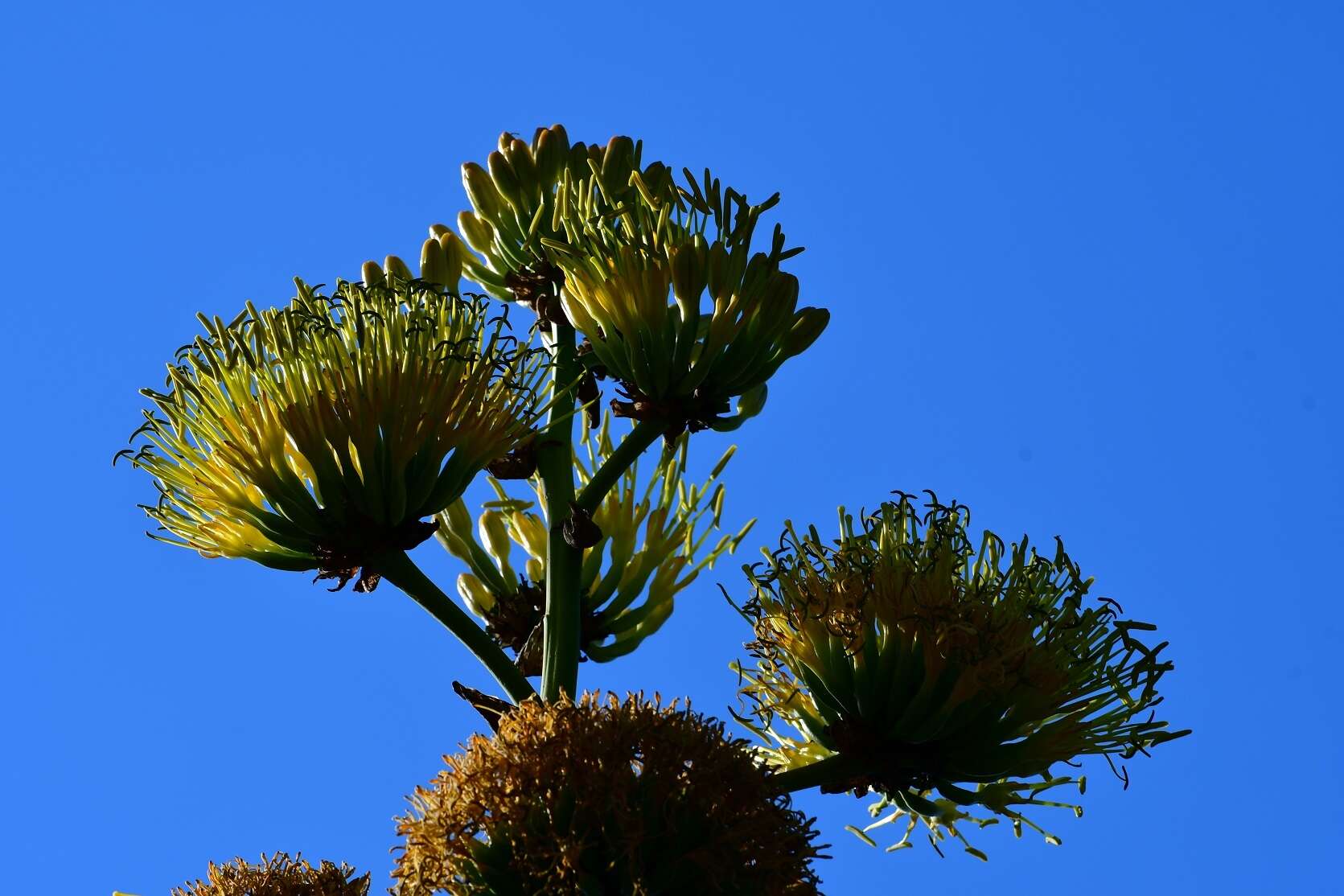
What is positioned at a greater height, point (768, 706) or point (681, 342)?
point (681, 342)

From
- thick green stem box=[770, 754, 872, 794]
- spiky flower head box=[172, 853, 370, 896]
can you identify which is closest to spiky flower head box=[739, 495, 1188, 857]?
thick green stem box=[770, 754, 872, 794]

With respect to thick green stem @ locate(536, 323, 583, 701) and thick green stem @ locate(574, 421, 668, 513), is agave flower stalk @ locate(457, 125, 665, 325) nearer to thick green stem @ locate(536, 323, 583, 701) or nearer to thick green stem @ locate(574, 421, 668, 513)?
thick green stem @ locate(536, 323, 583, 701)

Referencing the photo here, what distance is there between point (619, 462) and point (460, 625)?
77 centimetres

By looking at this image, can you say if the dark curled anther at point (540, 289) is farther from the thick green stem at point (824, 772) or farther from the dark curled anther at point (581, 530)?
the thick green stem at point (824, 772)

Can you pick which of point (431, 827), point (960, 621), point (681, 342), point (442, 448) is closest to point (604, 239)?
point (681, 342)

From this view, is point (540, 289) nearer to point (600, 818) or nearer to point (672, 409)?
point (672, 409)

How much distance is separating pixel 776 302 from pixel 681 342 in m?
0.36

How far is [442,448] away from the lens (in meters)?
5.46

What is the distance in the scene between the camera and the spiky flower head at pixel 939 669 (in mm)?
5672

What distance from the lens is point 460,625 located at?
5.74 metres

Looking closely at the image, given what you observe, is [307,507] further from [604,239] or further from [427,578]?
[604,239]

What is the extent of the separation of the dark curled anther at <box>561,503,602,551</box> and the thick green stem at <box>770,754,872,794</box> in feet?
3.24

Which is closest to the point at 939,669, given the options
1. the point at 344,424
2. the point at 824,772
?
the point at 824,772

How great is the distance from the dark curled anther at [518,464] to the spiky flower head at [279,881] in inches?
60.7
